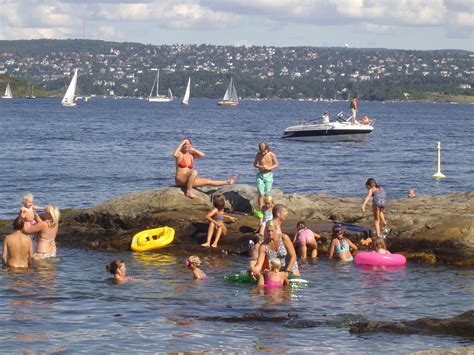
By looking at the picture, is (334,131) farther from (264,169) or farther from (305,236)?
(305,236)

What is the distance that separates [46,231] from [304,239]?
5348 millimetres

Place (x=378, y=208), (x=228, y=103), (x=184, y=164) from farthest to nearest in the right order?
(x=228, y=103) → (x=184, y=164) → (x=378, y=208)

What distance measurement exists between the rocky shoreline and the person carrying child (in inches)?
23.2

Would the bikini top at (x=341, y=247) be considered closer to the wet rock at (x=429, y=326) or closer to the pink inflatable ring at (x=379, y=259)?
the pink inflatable ring at (x=379, y=259)

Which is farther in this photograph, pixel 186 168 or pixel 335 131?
pixel 335 131

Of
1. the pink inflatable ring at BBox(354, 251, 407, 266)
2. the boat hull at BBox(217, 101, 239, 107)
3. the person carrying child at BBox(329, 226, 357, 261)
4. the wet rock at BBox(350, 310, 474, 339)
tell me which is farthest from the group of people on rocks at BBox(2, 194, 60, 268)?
the boat hull at BBox(217, 101, 239, 107)

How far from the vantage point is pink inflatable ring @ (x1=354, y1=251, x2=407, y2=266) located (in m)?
20.5

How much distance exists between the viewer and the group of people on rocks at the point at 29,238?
19688 millimetres

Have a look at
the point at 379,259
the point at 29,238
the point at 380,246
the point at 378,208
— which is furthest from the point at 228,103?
the point at 29,238

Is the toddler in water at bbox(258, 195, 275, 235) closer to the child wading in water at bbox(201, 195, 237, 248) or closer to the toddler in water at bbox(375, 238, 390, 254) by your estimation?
the child wading in water at bbox(201, 195, 237, 248)

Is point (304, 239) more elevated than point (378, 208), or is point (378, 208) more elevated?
point (378, 208)

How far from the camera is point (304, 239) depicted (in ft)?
69.7

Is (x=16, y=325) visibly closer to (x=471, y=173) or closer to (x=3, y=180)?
(x=3, y=180)

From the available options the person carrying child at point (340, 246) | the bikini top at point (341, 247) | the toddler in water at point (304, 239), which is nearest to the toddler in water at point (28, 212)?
the toddler in water at point (304, 239)
